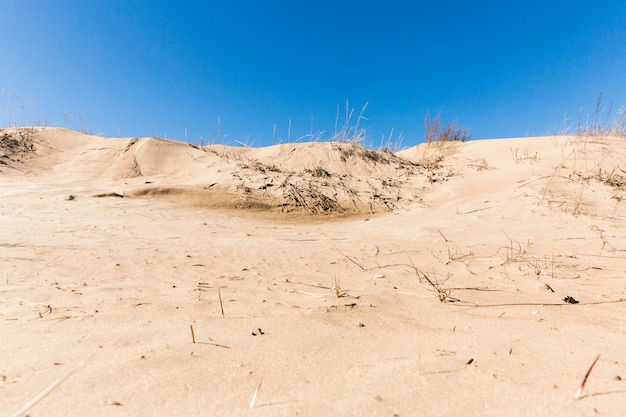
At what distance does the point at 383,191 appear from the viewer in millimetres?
6000

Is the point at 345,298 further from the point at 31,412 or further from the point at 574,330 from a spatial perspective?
the point at 31,412

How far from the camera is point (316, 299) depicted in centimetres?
183

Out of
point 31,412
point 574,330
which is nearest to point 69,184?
point 31,412

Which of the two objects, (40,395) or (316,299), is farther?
(316,299)

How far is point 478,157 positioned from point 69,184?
28.1 ft

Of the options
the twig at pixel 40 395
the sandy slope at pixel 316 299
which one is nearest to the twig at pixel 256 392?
the sandy slope at pixel 316 299

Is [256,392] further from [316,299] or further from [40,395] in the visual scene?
[316,299]

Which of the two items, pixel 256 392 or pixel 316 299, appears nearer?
pixel 256 392

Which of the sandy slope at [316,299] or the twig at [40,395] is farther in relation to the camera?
the sandy slope at [316,299]

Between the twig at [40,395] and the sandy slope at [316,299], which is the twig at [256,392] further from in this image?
the twig at [40,395]

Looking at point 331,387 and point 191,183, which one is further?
point 191,183

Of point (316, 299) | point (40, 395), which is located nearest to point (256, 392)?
point (40, 395)

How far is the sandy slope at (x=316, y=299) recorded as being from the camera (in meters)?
0.96

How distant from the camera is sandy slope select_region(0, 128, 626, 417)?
0.96m
